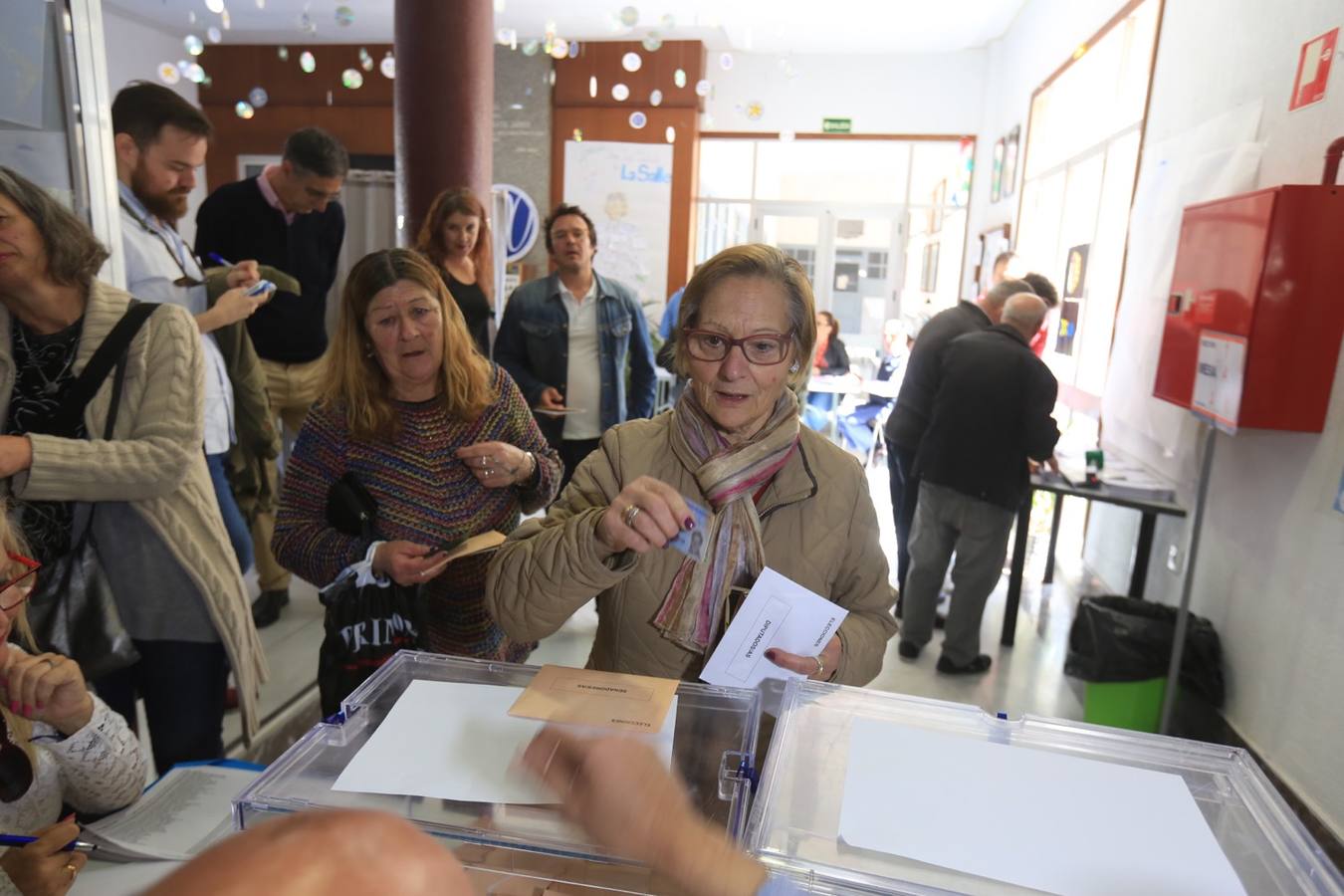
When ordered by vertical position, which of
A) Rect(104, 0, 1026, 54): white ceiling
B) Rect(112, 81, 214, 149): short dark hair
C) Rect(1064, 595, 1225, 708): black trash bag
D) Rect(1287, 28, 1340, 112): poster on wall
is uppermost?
Rect(104, 0, 1026, 54): white ceiling

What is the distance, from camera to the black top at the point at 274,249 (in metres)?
3.16

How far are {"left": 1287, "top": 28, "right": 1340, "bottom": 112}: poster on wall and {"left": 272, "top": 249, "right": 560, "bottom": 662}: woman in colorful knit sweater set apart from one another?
8.32ft

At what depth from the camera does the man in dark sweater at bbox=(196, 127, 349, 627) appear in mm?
3115

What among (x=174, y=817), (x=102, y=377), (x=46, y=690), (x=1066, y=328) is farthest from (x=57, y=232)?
(x=1066, y=328)

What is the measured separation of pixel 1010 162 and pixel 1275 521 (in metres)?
4.98

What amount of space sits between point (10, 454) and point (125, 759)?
553 mm

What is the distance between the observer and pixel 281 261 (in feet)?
10.5

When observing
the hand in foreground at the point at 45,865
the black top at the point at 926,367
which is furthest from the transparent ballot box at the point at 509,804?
the black top at the point at 926,367

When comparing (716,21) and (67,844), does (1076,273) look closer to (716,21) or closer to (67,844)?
(716,21)

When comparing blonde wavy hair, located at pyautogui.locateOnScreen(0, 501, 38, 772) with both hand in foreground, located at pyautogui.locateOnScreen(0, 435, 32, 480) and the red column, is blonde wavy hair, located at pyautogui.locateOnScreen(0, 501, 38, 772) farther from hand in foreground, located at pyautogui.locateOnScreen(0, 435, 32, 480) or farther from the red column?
the red column

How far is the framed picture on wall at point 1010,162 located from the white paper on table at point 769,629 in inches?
251

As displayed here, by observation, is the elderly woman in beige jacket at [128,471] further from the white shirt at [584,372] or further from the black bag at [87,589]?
the white shirt at [584,372]

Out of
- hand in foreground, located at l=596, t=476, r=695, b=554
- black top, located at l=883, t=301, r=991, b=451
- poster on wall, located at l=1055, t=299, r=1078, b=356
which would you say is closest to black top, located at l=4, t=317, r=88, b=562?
hand in foreground, located at l=596, t=476, r=695, b=554

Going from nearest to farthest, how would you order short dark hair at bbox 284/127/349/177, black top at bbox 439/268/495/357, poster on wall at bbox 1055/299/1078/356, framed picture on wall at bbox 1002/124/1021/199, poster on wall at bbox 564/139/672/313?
short dark hair at bbox 284/127/349/177 < black top at bbox 439/268/495/357 < poster on wall at bbox 1055/299/1078/356 < framed picture on wall at bbox 1002/124/1021/199 < poster on wall at bbox 564/139/672/313
